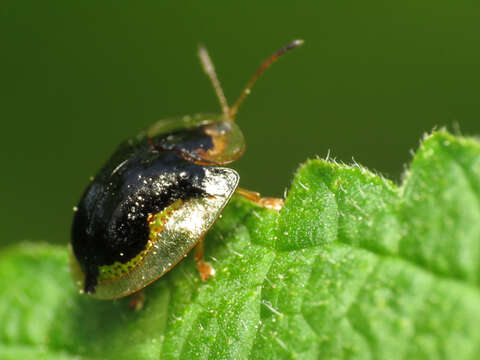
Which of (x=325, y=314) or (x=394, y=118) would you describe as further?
(x=394, y=118)

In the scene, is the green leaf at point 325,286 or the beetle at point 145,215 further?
the beetle at point 145,215

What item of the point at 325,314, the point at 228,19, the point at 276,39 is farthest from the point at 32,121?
the point at 325,314

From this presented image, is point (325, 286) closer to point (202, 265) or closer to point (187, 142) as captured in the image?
point (202, 265)

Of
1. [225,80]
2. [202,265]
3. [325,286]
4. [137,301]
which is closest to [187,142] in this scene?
[202,265]

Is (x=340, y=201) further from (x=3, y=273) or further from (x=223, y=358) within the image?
(x=3, y=273)

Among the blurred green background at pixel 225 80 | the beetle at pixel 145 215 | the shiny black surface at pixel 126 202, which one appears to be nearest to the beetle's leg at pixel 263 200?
the beetle at pixel 145 215

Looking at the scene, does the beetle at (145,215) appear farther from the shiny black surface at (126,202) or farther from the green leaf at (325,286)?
the green leaf at (325,286)

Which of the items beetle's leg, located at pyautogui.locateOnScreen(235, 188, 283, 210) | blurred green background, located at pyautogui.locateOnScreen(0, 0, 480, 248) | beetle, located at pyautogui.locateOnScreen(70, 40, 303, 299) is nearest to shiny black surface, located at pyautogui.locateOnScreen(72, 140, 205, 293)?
beetle, located at pyautogui.locateOnScreen(70, 40, 303, 299)
